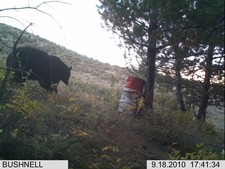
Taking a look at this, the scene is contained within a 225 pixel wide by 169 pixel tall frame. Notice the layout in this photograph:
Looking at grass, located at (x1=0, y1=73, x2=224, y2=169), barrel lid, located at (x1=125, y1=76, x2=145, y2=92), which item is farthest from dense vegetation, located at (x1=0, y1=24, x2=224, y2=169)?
barrel lid, located at (x1=125, y1=76, x2=145, y2=92)

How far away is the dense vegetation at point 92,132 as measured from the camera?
16.7 ft

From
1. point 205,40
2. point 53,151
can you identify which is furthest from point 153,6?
point 53,151

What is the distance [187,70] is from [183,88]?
1.19m

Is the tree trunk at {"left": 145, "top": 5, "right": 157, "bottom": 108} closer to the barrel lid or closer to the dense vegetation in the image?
the barrel lid

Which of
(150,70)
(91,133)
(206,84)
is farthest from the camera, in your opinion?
(206,84)

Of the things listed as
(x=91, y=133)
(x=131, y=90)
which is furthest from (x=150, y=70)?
(x=91, y=133)

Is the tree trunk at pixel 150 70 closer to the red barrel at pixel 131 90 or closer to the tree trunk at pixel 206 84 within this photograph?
the red barrel at pixel 131 90

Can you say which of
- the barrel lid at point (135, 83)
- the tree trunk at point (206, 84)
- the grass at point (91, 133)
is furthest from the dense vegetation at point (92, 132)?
the barrel lid at point (135, 83)

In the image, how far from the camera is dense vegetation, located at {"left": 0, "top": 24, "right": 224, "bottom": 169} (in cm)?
510

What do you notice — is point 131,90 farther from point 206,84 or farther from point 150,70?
point 206,84

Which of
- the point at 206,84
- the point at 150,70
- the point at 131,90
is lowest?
the point at 131,90

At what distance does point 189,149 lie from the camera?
7.78 metres

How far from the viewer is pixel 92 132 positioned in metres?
6.96

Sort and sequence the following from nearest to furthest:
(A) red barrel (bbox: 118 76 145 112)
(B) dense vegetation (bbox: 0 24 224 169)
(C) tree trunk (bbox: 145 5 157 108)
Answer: (B) dense vegetation (bbox: 0 24 224 169) < (C) tree trunk (bbox: 145 5 157 108) < (A) red barrel (bbox: 118 76 145 112)
